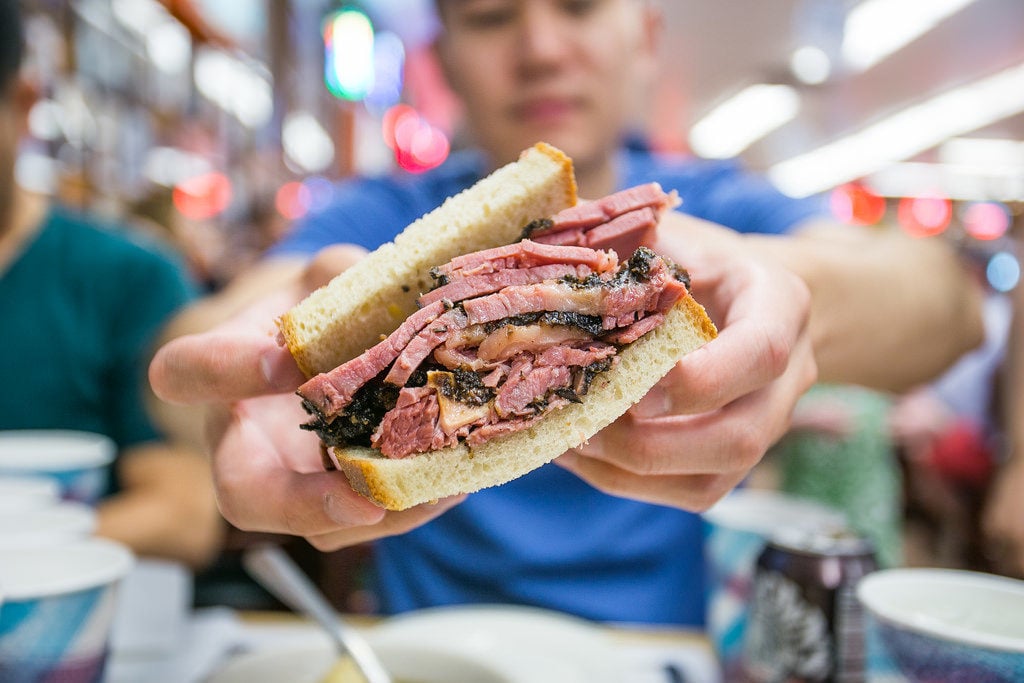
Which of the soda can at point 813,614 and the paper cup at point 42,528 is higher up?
the paper cup at point 42,528

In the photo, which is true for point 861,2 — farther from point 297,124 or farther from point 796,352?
point 297,124

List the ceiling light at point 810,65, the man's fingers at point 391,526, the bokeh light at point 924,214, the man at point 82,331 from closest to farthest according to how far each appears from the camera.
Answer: the man's fingers at point 391,526
the man at point 82,331
the ceiling light at point 810,65
the bokeh light at point 924,214

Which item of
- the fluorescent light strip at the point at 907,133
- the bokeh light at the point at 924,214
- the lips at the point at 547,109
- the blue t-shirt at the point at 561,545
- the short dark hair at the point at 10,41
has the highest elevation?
the fluorescent light strip at the point at 907,133

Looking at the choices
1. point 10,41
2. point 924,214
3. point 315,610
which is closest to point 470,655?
point 315,610

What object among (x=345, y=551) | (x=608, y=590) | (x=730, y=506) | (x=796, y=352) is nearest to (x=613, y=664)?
(x=730, y=506)

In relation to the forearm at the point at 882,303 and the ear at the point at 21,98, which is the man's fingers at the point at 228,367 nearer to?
the forearm at the point at 882,303

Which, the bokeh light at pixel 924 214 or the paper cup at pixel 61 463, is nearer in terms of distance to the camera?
the paper cup at pixel 61 463

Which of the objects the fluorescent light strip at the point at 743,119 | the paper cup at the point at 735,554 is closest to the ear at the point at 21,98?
the paper cup at the point at 735,554
